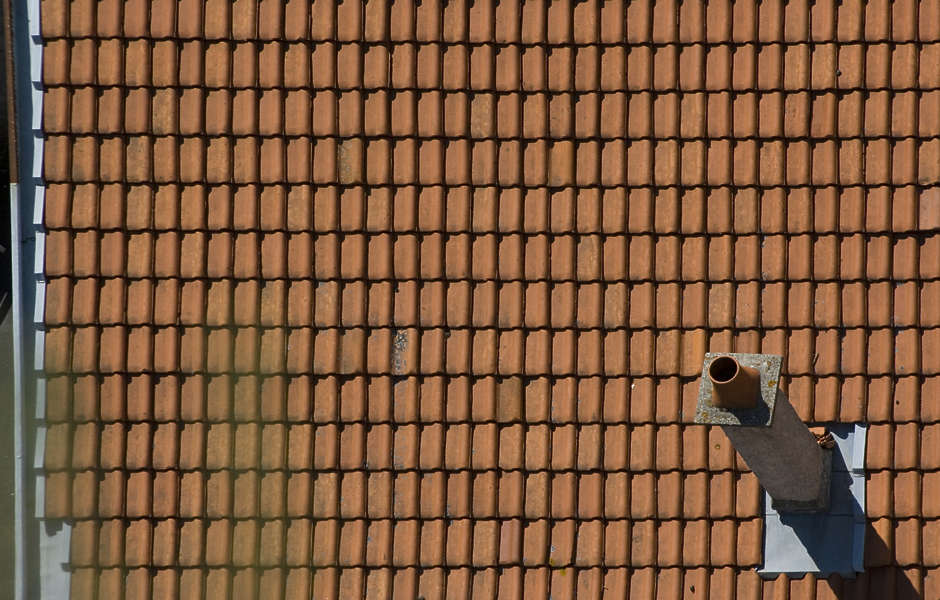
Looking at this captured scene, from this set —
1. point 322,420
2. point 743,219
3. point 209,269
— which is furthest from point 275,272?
point 743,219

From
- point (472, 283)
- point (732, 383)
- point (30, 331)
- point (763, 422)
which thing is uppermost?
point (472, 283)

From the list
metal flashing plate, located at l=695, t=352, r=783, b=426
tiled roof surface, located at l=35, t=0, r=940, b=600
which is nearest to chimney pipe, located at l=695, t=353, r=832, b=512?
metal flashing plate, located at l=695, t=352, r=783, b=426

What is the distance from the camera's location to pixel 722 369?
549 cm

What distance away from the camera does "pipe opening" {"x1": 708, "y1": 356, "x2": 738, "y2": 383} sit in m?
5.45

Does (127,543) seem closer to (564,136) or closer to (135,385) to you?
(135,385)

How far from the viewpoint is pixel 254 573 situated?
730 cm

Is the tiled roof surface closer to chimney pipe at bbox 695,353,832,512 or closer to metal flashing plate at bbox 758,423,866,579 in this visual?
metal flashing plate at bbox 758,423,866,579

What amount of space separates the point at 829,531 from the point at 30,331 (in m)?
5.90

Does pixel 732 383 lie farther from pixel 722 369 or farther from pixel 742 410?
pixel 742 410

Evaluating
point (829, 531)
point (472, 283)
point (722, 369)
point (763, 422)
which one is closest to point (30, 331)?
point (472, 283)

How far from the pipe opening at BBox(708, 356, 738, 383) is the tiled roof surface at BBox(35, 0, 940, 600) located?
1.79 m

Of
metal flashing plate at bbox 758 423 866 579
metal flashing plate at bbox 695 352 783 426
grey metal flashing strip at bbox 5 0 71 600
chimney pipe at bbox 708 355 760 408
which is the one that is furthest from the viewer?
grey metal flashing strip at bbox 5 0 71 600

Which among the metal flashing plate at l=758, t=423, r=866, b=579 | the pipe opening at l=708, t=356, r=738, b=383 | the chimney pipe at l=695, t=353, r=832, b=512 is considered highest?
the pipe opening at l=708, t=356, r=738, b=383

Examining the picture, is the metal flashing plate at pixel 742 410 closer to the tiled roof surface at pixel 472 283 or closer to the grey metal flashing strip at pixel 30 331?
the tiled roof surface at pixel 472 283
